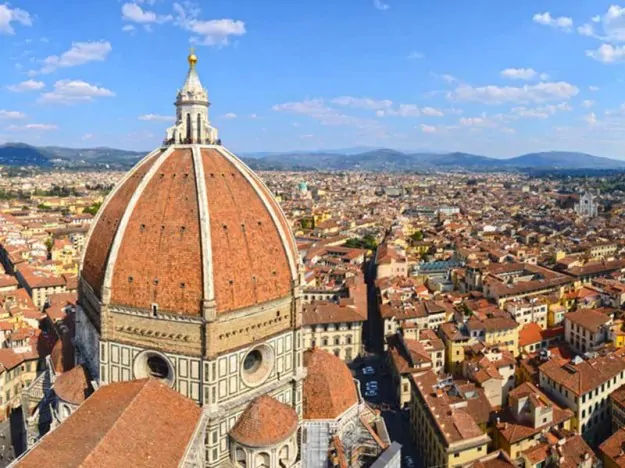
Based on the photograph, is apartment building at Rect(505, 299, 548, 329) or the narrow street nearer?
the narrow street

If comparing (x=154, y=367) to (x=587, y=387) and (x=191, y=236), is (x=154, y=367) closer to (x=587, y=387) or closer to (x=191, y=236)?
(x=191, y=236)

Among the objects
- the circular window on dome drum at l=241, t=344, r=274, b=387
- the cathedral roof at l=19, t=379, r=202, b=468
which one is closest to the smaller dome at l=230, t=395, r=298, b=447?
the circular window on dome drum at l=241, t=344, r=274, b=387

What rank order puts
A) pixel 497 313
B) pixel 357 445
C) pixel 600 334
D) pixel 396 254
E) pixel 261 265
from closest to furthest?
pixel 261 265
pixel 357 445
pixel 600 334
pixel 497 313
pixel 396 254

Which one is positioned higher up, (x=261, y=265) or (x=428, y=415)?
(x=261, y=265)

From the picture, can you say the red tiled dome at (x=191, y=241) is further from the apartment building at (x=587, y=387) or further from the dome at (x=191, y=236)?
the apartment building at (x=587, y=387)

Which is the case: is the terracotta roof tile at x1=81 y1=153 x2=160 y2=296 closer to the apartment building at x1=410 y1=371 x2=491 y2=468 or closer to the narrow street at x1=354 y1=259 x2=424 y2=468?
the apartment building at x1=410 y1=371 x2=491 y2=468

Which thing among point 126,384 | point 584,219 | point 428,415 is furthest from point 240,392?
point 584,219

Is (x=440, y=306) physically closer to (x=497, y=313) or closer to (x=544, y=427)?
(x=497, y=313)

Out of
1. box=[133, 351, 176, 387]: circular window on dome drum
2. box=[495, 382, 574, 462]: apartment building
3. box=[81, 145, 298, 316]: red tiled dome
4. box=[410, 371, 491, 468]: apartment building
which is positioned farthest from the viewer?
box=[495, 382, 574, 462]: apartment building
